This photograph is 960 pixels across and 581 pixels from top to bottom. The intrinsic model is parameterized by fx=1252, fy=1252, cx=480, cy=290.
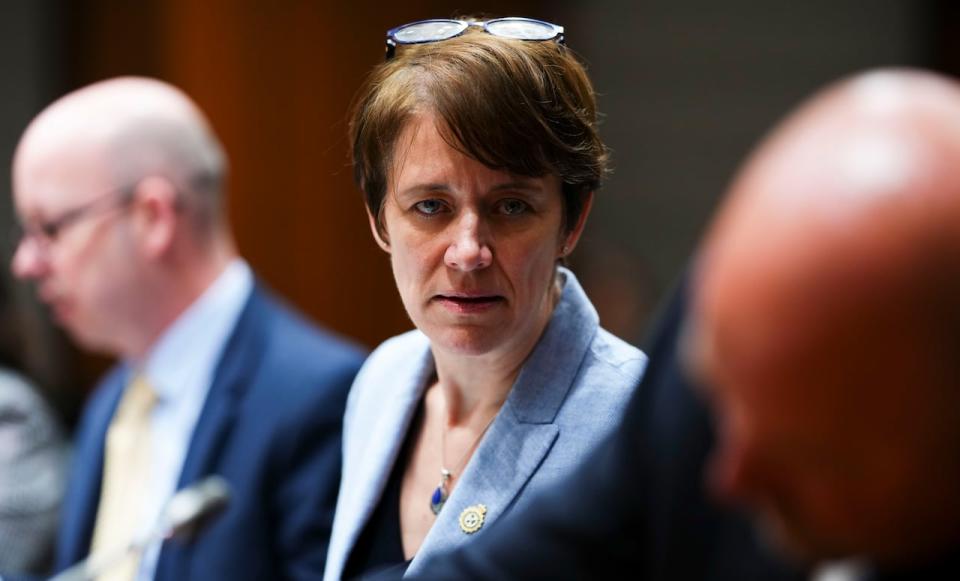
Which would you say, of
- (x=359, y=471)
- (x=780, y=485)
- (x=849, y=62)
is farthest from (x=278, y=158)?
(x=780, y=485)

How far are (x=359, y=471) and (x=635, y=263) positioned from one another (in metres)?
3.10

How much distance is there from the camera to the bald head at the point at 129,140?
249 centimetres

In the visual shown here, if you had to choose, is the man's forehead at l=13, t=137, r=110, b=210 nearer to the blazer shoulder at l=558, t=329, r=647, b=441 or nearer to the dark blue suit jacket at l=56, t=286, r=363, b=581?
the dark blue suit jacket at l=56, t=286, r=363, b=581

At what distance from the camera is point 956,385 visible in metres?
0.66

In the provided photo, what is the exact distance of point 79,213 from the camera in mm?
2484

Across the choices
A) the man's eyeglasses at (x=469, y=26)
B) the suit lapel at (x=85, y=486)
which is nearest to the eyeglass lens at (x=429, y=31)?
the man's eyeglasses at (x=469, y=26)

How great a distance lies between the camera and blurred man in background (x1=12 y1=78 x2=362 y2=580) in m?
2.20

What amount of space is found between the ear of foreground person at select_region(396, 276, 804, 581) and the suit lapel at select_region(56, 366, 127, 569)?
58.6 inches

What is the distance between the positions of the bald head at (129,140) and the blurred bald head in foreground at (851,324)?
196 centimetres

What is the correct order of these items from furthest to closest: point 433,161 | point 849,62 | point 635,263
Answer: point 849,62 < point 635,263 < point 433,161

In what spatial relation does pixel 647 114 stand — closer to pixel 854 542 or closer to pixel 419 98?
pixel 419 98

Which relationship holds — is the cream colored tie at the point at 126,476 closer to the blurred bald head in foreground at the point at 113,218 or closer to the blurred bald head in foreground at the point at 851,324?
the blurred bald head in foreground at the point at 113,218

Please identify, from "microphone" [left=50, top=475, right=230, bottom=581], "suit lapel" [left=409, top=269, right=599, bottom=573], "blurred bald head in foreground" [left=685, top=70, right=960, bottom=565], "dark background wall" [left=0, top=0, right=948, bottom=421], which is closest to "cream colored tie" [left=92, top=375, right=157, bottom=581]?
"microphone" [left=50, top=475, right=230, bottom=581]

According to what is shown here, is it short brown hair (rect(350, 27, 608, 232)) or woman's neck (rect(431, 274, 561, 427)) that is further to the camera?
woman's neck (rect(431, 274, 561, 427))
